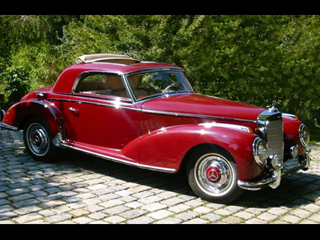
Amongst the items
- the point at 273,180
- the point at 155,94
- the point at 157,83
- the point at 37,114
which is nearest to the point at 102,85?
the point at 157,83

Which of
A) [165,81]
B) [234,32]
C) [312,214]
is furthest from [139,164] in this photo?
[234,32]

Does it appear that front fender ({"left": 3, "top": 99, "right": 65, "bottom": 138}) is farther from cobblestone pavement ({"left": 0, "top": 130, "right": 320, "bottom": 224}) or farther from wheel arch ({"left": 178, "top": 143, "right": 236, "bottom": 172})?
wheel arch ({"left": 178, "top": 143, "right": 236, "bottom": 172})

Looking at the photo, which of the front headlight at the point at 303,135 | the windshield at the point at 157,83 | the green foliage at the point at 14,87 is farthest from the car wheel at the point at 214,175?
the green foliage at the point at 14,87

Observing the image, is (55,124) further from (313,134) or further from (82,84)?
(313,134)

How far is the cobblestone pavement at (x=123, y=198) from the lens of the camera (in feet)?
13.9

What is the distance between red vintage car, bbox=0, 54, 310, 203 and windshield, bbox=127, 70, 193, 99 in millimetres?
15

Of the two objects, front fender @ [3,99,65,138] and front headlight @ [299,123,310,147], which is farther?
front fender @ [3,99,65,138]

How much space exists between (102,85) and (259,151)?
9.27 feet

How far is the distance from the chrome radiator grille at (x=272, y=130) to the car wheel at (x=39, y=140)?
3.40 meters

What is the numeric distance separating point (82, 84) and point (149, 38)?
397 cm

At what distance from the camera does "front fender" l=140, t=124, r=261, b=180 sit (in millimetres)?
4453

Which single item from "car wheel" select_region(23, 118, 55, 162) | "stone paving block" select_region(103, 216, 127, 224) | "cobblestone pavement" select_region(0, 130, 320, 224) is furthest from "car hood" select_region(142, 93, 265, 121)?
"car wheel" select_region(23, 118, 55, 162)

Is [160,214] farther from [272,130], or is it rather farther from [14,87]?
[14,87]

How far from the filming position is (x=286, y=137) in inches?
210
